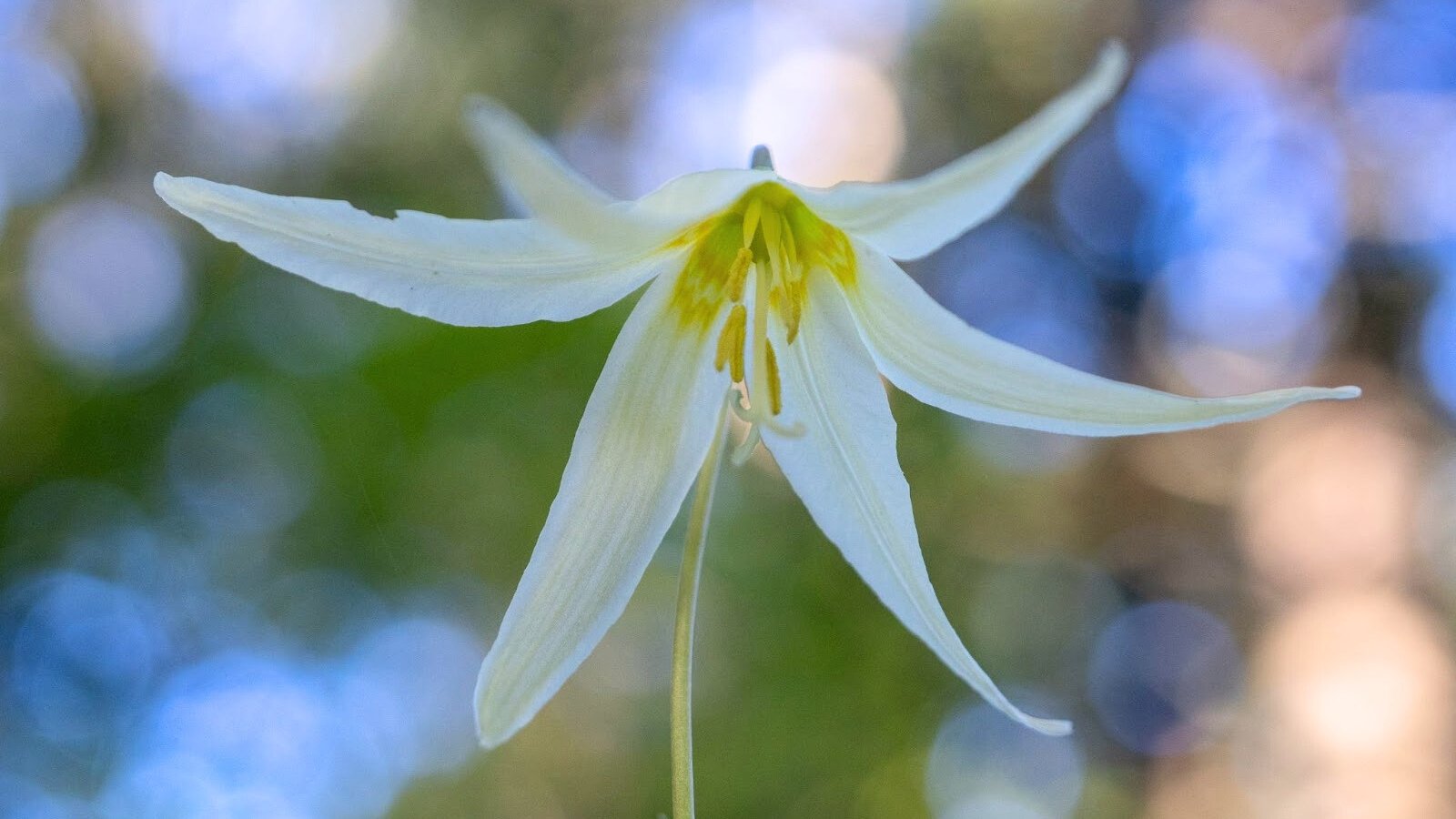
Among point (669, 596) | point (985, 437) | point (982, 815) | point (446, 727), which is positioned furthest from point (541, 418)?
point (982, 815)

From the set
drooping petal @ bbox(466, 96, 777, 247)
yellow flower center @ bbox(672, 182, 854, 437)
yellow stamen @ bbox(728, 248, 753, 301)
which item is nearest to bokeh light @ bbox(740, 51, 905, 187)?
yellow flower center @ bbox(672, 182, 854, 437)

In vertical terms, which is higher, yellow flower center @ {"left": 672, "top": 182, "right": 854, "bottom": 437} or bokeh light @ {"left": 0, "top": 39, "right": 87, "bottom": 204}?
bokeh light @ {"left": 0, "top": 39, "right": 87, "bottom": 204}

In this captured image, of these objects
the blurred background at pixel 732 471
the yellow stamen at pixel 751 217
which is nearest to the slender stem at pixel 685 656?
the yellow stamen at pixel 751 217

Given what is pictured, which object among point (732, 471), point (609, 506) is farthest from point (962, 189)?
point (732, 471)

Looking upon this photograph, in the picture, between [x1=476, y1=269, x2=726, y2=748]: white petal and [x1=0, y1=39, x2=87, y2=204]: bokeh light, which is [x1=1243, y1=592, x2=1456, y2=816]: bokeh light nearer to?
[x1=476, y1=269, x2=726, y2=748]: white petal

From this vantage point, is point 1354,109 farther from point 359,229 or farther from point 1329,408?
point 359,229

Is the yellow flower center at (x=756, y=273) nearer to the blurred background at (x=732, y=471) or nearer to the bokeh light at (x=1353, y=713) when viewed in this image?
the blurred background at (x=732, y=471)
